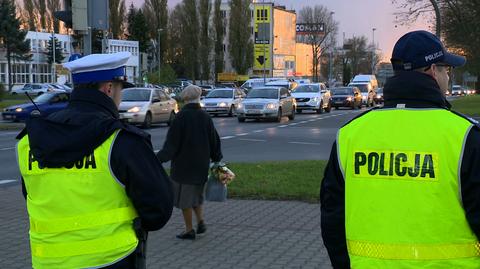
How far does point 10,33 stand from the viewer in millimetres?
76688

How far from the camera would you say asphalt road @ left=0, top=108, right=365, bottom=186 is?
1531 cm

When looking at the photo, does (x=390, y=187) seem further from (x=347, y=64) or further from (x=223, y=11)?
(x=347, y=64)

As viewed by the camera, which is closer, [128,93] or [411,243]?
[411,243]

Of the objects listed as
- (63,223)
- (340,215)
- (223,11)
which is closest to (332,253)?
(340,215)

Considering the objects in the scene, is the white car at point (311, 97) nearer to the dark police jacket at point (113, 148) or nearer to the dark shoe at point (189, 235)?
the dark shoe at point (189, 235)

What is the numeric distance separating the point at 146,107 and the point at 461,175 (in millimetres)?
23842

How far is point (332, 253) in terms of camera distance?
281 centimetres

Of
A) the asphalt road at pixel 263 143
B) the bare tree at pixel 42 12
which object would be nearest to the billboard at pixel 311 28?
the bare tree at pixel 42 12

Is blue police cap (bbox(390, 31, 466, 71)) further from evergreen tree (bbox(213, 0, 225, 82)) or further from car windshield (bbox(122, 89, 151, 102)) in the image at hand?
evergreen tree (bbox(213, 0, 225, 82))

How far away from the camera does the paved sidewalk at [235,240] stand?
614 cm

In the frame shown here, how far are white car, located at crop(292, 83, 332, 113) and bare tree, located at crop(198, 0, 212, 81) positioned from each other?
2396 inches

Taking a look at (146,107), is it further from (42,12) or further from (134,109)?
(42,12)

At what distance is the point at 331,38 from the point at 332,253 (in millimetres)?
104816

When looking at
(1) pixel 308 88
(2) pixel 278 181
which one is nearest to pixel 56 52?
(1) pixel 308 88
